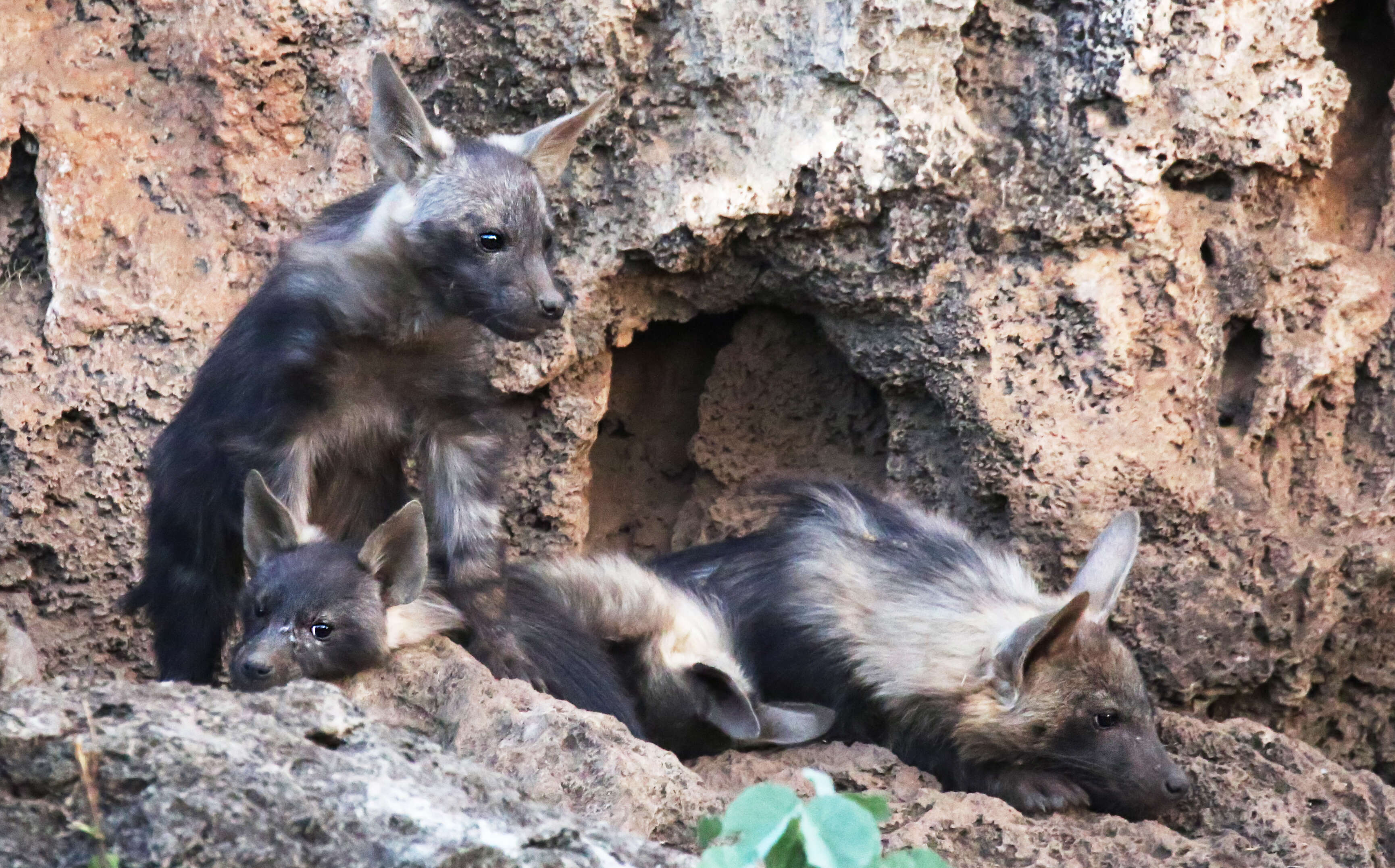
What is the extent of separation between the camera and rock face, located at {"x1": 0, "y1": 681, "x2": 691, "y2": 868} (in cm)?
275

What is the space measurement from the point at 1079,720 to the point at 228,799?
9.72ft

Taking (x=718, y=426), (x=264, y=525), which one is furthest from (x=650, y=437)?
(x=264, y=525)

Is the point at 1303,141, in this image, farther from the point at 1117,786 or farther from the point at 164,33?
the point at 164,33

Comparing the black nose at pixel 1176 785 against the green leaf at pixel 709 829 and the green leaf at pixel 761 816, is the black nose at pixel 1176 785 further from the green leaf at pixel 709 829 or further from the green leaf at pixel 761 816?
the green leaf at pixel 761 816

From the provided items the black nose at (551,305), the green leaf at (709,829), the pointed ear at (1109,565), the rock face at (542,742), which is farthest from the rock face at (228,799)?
the pointed ear at (1109,565)

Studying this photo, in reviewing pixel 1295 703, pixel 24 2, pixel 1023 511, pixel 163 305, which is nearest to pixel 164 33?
pixel 24 2

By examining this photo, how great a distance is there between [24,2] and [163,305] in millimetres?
1236

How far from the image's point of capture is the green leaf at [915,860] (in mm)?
2998

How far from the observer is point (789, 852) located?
2.92 meters

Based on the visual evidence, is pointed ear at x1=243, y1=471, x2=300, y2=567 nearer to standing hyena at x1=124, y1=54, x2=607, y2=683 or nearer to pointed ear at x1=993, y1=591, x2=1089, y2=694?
standing hyena at x1=124, y1=54, x2=607, y2=683

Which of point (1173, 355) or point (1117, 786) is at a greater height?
point (1173, 355)

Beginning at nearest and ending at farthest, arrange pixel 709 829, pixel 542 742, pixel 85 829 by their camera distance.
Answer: pixel 85 829, pixel 709 829, pixel 542 742

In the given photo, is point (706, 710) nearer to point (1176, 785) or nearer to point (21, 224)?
point (1176, 785)

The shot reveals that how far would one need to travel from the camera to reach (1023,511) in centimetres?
583
